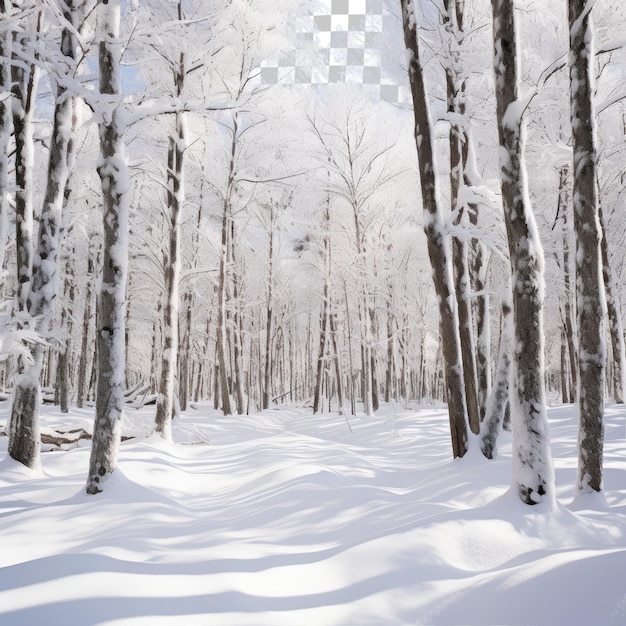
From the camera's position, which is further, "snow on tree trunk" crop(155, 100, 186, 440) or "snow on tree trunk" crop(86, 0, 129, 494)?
"snow on tree trunk" crop(155, 100, 186, 440)

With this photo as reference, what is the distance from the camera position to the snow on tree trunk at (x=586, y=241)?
183 inches

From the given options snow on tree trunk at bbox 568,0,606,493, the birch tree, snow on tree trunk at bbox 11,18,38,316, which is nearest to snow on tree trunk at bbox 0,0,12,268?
snow on tree trunk at bbox 11,18,38,316

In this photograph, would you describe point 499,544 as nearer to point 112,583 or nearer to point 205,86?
point 112,583

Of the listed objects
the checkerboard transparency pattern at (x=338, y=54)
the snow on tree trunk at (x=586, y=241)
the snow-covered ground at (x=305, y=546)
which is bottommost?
the snow-covered ground at (x=305, y=546)

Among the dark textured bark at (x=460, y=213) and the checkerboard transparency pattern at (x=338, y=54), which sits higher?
the checkerboard transparency pattern at (x=338, y=54)

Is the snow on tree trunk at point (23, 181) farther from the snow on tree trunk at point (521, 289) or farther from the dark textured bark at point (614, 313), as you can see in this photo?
the dark textured bark at point (614, 313)

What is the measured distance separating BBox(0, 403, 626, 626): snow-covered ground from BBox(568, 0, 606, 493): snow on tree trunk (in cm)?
90

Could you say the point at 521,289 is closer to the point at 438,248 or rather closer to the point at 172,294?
the point at 438,248

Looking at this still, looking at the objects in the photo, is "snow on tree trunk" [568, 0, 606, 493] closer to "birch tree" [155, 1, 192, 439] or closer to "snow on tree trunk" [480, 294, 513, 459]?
"snow on tree trunk" [480, 294, 513, 459]

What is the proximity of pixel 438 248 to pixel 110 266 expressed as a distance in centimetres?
394

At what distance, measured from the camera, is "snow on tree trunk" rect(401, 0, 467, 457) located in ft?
20.8

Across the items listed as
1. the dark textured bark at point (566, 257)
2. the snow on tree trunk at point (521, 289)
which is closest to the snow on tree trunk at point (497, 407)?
the snow on tree trunk at point (521, 289)

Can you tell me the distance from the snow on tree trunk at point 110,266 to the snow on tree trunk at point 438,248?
366 cm

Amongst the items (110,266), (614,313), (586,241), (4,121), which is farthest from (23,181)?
(614,313)
